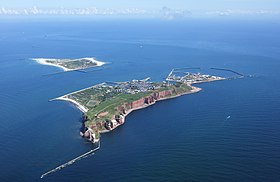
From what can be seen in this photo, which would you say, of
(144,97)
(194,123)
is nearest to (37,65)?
(144,97)

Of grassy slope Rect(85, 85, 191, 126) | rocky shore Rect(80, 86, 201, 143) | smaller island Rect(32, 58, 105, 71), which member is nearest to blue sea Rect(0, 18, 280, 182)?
rocky shore Rect(80, 86, 201, 143)

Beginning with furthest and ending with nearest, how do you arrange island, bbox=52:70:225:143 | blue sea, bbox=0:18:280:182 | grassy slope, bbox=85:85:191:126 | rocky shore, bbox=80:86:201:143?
1. grassy slope, bbox=85:85:191:126
2. island, bbox=52:70:225:143
3. rocky shore, bbox=80:86:201:143
4. blue sea, bbox=0:18:280:182

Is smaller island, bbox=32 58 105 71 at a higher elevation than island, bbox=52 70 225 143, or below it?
higher

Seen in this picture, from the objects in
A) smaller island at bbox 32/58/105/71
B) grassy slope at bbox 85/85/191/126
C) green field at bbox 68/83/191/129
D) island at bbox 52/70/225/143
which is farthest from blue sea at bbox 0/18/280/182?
smaller island at bbox 32/58/105/71

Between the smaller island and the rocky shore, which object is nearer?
the rocky shore

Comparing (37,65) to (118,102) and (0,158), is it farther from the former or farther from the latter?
(0,158)

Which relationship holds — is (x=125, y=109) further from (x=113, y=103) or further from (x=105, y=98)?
(x=105, y=98)

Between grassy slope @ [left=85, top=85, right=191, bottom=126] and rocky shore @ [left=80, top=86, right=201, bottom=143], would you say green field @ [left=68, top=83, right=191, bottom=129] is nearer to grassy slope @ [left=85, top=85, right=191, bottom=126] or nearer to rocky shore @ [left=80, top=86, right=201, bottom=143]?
grassy slope @ [left=85, top=85, right=191, bottom=126]

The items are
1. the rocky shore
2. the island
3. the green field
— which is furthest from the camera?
the green field

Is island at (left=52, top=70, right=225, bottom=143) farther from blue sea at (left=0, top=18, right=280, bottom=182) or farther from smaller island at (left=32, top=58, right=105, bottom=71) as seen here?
smaller island at (left=32, top=58, right=105, bottom=71)
